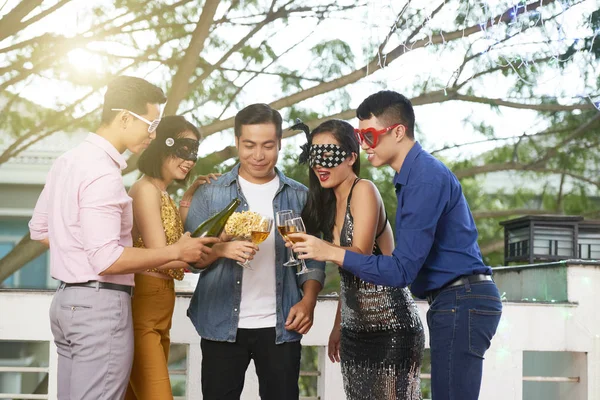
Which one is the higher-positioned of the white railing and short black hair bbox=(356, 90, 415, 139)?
short black hair bbox=(356, 90, 415, 139)

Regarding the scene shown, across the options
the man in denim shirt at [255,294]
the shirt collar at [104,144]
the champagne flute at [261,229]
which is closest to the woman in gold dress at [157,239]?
the man in denim shirt at [255,294]

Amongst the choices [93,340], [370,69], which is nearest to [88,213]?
[93,340]

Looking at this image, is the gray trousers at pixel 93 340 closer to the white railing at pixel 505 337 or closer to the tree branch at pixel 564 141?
the white railing at pixel 505 337

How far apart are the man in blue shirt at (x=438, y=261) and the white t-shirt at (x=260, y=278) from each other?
1.46 ft

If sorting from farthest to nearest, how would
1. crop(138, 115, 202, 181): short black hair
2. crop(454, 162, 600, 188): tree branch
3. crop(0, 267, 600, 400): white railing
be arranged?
1. crop(454, 162, 600, 188): tree branch
2. crop(0, 267, 600, 400): white railing
3. crop(138, 115, 202, 181): short black hair

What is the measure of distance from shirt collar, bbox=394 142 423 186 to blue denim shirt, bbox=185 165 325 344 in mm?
516

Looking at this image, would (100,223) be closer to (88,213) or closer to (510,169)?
(88,213)

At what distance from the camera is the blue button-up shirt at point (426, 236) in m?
2.08

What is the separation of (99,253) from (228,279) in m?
0.61

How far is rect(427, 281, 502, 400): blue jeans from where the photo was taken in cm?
212

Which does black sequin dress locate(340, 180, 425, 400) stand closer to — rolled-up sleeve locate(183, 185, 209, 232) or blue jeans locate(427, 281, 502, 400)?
blue jeans locate(427, 281, 502, 400)

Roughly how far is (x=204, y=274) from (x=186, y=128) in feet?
1.63

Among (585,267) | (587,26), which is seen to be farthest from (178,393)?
(585,267)

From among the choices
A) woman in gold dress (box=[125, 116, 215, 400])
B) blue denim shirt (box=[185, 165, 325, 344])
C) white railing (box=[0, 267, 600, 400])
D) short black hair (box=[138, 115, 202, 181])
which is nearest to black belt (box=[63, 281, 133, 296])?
woman in gold dress (box=[125, 116, 215, 400])
